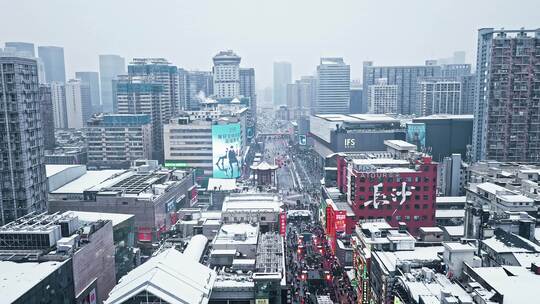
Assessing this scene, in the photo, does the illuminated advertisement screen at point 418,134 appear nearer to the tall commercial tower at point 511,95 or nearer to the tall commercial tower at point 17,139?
the tall commercial tower at point 511,95

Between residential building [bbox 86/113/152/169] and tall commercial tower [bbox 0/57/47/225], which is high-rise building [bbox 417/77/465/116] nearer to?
residential building [bbox 86/113/152/169]

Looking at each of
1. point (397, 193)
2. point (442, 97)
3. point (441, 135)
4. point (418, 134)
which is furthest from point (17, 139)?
point (442, 97)

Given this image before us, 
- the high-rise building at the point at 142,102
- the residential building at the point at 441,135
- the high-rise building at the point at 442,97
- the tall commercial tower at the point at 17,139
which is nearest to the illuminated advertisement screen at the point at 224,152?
the high-rise building at the point at 142,102

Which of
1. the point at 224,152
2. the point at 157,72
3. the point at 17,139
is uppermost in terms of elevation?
the point at 157,72

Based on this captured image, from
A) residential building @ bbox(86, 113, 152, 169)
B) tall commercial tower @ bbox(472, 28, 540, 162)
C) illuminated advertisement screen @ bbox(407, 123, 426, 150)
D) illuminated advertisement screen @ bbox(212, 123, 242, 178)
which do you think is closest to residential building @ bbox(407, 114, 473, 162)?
illuminated advertisement screen @ bbox(407, 123, 426, 150)

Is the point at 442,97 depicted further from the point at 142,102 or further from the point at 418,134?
the point at 142,102
